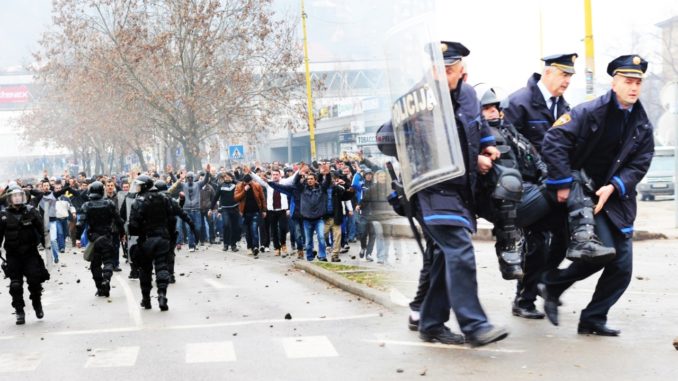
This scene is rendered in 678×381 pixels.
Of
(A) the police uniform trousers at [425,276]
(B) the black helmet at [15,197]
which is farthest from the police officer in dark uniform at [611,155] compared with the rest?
(B) the black helmet at [15,197]

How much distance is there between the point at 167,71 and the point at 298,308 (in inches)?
1340

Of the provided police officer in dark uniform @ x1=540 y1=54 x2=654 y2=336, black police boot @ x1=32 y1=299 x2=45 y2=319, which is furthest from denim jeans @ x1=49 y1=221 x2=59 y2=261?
police officer in dark uniform @ x1=540 y1=54 x2=654 y2=336

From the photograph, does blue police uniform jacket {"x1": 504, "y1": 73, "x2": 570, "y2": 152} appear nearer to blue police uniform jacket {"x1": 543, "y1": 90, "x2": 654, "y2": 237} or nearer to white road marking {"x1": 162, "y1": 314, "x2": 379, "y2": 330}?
blue police uniform jacket {"x1": 543, "y1": 90, "x2": 654, "y2": 237}

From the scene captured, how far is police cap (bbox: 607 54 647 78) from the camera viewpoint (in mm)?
7359

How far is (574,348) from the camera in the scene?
23.8ft

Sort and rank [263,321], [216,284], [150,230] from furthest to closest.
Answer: [216,284] → [150,230] → [263,321]

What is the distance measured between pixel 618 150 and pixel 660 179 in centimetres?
3011

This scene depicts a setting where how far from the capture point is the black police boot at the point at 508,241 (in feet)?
24.9

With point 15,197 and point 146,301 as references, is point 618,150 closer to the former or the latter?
point 146,301

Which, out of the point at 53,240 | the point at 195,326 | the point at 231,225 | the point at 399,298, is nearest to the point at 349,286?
the point at 399,298

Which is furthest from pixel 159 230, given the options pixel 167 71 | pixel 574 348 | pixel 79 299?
pixel 167 71

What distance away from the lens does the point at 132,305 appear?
12.8 m

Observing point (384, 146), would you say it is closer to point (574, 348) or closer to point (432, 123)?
point (432, 123)

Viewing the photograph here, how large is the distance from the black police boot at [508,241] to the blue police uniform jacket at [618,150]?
1.16 ft
